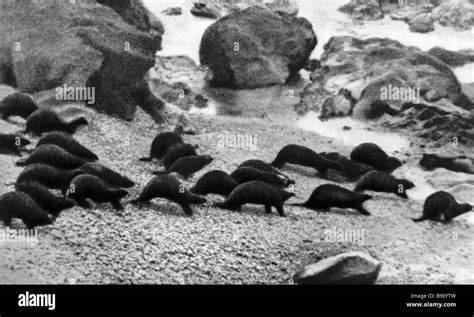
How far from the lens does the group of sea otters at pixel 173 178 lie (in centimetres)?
414

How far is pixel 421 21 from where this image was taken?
30.2 ft

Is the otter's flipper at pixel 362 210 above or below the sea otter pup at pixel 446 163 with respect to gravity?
below

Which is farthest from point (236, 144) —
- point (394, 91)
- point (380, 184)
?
point (394, 91)

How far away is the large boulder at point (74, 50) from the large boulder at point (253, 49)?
1924 millimetres

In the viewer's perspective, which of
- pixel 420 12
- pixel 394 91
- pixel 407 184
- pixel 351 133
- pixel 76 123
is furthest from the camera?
pixel 420 12

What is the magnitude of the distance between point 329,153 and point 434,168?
1097 millimetres

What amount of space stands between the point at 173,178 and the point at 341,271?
1551 mm

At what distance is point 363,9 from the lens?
959cm

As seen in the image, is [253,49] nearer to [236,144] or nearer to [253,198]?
[236,144]

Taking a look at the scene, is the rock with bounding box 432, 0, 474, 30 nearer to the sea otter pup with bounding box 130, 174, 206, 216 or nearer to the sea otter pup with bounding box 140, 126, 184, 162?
the sea otter pup with bounding box 140, 126, 184, 162

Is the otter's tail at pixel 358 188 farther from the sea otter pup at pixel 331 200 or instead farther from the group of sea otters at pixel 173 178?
the sea otter pup at pixel 331 200

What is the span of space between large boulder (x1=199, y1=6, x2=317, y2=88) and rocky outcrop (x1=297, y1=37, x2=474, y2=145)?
0.53 metres

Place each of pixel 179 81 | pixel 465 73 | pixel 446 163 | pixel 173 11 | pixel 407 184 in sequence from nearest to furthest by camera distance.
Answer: pixel 407 184 → pixel 446 163 → pixel 179 81 → pixel 465 73 → pixel 173 11

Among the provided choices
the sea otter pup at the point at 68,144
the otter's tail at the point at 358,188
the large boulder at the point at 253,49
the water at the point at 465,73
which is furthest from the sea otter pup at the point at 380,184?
the water at the point at 465,73
